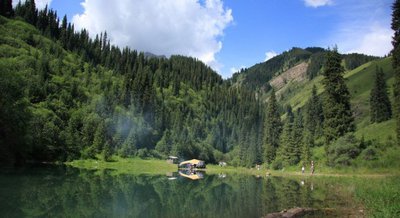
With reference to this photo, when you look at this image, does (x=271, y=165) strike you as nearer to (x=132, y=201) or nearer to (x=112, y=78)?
(x=132, y=201)

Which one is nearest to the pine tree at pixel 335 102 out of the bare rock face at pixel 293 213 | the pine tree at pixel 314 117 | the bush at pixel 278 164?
the bush at pixel 278 164

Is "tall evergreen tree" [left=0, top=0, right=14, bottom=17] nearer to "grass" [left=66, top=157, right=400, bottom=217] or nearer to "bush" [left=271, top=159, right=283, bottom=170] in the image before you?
"grass" [left=66, top=157, right=400, bottom=217]

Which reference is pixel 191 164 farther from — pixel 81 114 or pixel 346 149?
pixel 346 149

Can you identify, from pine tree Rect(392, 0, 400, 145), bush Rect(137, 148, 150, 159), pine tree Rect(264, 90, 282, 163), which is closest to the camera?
pine tree Rect(392, 0, 400, 145)

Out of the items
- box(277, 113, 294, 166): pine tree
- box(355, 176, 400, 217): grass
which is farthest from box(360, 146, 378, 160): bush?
box(277, 113, 294, 166): pine tree

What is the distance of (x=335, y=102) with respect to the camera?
6925 cm

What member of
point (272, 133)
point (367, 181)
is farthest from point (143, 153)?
point (367, 181)

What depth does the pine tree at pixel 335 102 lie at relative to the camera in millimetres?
68188

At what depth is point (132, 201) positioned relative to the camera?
111 feet

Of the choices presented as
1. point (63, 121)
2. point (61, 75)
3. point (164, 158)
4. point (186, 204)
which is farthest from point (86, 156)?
point (186, 204)

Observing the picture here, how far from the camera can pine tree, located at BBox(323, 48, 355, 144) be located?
68188 millimetres

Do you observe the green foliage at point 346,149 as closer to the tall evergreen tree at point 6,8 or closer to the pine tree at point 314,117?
the pine tree at point 314,117

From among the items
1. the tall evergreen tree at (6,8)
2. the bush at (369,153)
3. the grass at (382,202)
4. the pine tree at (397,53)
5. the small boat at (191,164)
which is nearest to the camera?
the grass at (382,202)

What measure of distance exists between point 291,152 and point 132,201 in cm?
7345
